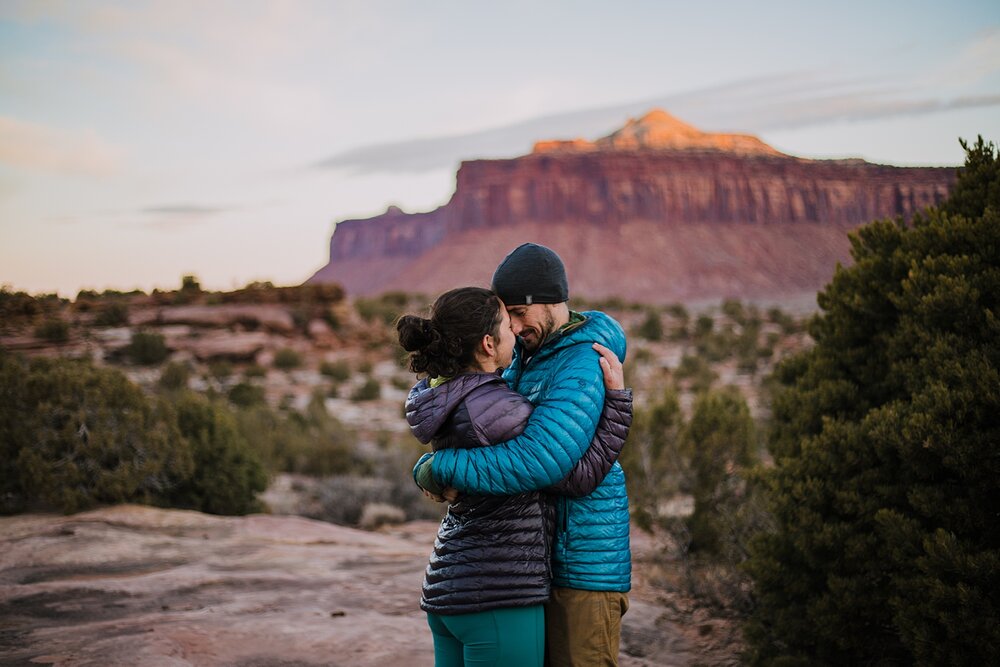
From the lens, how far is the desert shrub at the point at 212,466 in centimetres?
808

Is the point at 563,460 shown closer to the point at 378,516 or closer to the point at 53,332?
the point at 378,516

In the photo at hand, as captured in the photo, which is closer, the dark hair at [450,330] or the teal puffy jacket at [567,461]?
the teal puffy jacket at [567,461]

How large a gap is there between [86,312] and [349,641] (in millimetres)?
27056

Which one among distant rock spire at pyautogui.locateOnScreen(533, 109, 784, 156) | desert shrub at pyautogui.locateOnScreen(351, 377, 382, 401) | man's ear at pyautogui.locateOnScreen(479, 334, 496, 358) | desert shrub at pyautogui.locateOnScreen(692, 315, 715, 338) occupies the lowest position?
desert shrub at pyautogui.locateOnScreen(351, 377, 382, 401)

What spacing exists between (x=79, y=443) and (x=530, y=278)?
5928 millimetres

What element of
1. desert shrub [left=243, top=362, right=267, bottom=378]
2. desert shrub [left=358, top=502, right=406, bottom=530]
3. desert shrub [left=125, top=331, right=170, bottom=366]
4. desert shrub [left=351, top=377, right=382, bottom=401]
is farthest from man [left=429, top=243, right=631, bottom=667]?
desert shrub [left=125, top=331, right=170, bottom=366]

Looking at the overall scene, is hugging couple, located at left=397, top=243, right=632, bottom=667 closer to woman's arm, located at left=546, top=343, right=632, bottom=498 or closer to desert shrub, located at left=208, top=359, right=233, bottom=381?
woman's arm, located at left=546, top=343, right=632, bottom=498

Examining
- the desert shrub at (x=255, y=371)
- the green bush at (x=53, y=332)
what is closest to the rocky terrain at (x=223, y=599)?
the desert shrub at (x=255, y=371)

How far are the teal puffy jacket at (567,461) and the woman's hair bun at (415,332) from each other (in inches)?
13.4

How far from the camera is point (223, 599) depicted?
16.0ft

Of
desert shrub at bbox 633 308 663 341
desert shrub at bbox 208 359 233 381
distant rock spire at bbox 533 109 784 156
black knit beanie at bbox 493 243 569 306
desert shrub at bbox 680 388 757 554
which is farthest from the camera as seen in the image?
distant rock spire at bbox 533 109 784 156

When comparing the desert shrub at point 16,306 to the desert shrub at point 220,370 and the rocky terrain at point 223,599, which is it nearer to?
the desert shrub at point 220,370

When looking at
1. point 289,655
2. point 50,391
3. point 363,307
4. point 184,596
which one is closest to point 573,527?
point 289,655

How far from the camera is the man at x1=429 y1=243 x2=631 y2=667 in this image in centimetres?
231
